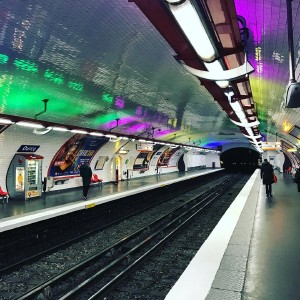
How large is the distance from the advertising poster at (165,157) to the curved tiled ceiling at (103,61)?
685 inches

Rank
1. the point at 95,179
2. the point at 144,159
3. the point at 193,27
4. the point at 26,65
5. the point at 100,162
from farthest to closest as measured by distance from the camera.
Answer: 1. the point at 144,159
2. the point at 100,162
3. the point at 95,179
4. the point at 26,65
5. the point at 193,27

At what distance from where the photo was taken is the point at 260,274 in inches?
148

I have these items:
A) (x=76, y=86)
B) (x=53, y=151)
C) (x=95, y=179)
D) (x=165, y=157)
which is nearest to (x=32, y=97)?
(x=76, y=86)

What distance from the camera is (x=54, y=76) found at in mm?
7027

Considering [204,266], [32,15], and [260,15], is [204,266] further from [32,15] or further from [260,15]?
[32,15]

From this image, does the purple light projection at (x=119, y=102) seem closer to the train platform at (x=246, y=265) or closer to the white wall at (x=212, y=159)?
the train platform at (x=246, y=265)

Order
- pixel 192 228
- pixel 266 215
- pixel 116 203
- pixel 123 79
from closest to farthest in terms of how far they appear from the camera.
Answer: pixel 123 79 → pixel 266 215 → pixel 192 228 → pixel 116 203

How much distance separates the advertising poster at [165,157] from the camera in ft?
94.4

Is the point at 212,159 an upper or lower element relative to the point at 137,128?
lower

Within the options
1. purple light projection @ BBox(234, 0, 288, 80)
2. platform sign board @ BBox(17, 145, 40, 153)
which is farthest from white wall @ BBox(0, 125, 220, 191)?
purple light projection @ BBox(234, 0, 288, 80)

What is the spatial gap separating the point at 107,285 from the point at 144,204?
11.3m

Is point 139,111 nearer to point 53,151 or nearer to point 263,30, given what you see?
point 53,151

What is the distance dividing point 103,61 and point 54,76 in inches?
56.4

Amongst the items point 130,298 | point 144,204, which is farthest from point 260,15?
point 144,204
